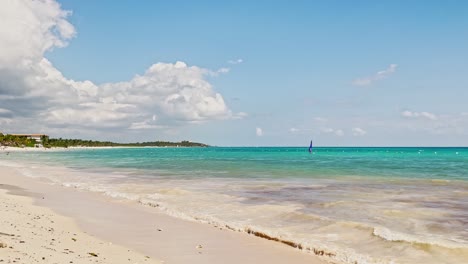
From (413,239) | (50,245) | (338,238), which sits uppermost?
(50,245)

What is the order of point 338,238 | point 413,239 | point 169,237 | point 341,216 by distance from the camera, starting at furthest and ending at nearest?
1. point 341,216
2. point 338,238
3. point 413,239
4. point 169,237

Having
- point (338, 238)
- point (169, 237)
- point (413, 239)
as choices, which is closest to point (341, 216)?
point (338, 238)

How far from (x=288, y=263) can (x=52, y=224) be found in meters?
8.73

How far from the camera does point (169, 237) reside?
1452cm

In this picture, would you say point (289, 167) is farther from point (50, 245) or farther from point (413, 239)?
point (50, 245)

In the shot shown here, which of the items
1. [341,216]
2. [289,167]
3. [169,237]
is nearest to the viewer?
[169,237]

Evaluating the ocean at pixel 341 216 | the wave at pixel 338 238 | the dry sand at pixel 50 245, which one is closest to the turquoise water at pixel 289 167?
the ocean at pixel 341 216

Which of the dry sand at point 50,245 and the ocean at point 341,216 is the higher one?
the dry sand at point 50,245

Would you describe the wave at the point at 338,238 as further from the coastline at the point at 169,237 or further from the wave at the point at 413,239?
the coastline at the point at 169,237

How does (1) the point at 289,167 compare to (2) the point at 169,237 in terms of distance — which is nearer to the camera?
(2) the point at 169,237

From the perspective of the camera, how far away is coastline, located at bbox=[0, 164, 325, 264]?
479 inches

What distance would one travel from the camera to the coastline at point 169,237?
1217 centimetres

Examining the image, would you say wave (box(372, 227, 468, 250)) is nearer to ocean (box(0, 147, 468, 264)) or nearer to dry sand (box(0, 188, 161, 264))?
ocean (box(0, 147, 468, 264))

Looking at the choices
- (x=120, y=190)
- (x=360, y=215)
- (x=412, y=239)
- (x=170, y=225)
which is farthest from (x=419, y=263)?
(x=120, y=190)
